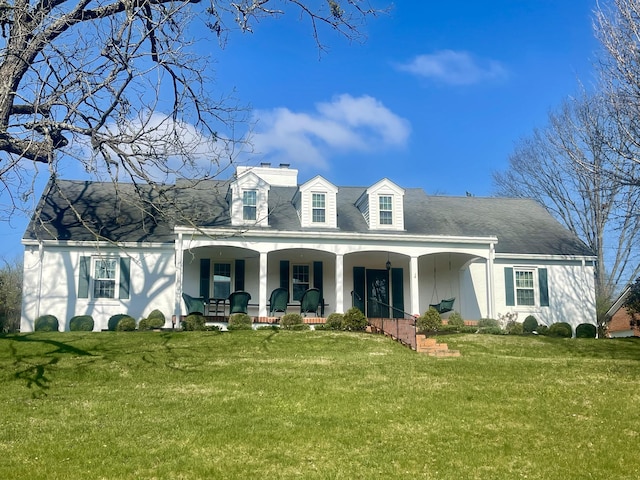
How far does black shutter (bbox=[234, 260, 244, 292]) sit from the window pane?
1.77 metres

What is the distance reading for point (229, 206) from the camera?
2205 centimetres

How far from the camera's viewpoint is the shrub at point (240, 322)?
1859 centimetres

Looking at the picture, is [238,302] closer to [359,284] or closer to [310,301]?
[310,301]

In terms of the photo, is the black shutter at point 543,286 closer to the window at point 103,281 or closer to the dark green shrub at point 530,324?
the dark green shrub at point 530,324

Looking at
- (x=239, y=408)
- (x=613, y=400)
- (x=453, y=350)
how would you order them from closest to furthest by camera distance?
(x=239, y=408) → (x=613, y=400) → (x=453, y=350)

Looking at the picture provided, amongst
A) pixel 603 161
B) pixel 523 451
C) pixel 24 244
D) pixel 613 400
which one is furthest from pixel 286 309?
pixel 523 451

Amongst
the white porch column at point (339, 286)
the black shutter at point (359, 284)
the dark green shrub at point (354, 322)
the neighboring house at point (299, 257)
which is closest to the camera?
the dark green shrub at point (354, 322)

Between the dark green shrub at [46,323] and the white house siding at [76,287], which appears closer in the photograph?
the dark green shrub at [46,323]

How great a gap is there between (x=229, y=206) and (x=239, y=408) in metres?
12.9

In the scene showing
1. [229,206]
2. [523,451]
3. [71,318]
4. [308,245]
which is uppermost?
[229,206]

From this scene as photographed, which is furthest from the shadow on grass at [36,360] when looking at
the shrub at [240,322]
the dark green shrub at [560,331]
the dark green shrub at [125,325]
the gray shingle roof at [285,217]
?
the dark green shrub at [560,331]

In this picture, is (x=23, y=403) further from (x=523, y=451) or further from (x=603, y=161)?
(x=603, y=161)

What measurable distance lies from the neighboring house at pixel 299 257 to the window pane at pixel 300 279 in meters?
0.04

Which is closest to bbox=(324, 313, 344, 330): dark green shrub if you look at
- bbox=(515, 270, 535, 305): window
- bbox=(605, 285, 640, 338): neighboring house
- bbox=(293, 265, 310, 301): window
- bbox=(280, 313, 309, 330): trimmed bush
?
bbox=(280, 313, 309, 330): trimmed bush
